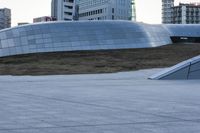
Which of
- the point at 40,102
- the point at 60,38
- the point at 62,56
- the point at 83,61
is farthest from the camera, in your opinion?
the point at 60,38

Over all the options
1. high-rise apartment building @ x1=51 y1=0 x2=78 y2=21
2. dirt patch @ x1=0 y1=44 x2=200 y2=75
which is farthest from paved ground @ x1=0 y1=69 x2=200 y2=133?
high-rise apartment building @ x1=51 y1=0 x2=78 y2=21

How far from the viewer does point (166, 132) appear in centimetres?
825

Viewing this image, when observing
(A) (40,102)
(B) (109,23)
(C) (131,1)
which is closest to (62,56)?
(B) (109,23)

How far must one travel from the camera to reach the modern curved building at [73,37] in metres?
62.3

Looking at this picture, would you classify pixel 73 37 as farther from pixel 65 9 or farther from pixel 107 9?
pixel 65 9

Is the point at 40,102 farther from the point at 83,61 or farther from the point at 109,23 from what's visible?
the point at 109,23

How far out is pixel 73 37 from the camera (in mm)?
63312

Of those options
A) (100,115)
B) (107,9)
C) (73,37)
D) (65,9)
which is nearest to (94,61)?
(73,37)

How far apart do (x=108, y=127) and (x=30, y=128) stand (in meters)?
1.46

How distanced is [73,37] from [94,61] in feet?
48.7

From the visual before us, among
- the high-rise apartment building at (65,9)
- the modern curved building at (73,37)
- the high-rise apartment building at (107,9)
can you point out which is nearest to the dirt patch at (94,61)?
the modern curved building at (73,37)

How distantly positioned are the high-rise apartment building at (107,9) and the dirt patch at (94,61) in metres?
101

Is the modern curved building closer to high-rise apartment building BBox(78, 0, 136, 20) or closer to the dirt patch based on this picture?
the dirt patch

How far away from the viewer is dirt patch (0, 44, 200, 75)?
40.0m
